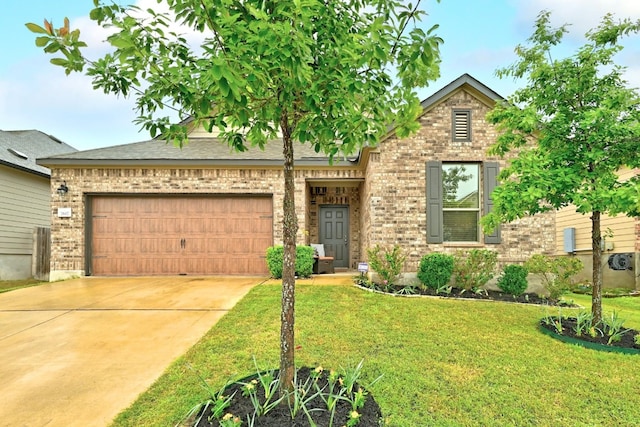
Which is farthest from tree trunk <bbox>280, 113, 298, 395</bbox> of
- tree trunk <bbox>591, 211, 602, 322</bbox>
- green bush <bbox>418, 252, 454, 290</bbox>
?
green bush <bbox>418, 252, 454, 290</bbox>

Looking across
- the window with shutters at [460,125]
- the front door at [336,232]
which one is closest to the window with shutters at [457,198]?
the window with shutters at [460,125]

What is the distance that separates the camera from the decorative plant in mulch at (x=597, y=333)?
170 inches

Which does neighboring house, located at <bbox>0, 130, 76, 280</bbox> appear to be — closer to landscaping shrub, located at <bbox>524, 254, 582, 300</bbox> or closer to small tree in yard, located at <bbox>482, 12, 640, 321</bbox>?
small tree in yard, located at <bbox>482, 12, 640, 321</bbox>

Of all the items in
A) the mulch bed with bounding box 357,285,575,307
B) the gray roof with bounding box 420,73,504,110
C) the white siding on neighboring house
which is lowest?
the mulch bed with bounding box 357,285,575,307

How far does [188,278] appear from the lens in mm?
9320

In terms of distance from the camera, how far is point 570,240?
1223 centimetres

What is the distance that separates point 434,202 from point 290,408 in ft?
21.7

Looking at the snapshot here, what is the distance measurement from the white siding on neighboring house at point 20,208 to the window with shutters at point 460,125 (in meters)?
12.9

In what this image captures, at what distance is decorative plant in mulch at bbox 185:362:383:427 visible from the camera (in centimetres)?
226

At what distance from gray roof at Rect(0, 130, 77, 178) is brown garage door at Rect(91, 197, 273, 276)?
2776 millimetres

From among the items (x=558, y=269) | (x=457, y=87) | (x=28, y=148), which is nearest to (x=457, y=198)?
(x=558, y=269)

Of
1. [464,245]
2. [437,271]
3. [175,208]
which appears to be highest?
[175,208]

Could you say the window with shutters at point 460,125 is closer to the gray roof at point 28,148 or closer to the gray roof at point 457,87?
the gray roof at point 457,87

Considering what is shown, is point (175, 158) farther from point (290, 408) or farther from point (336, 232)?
point (290, 408)
